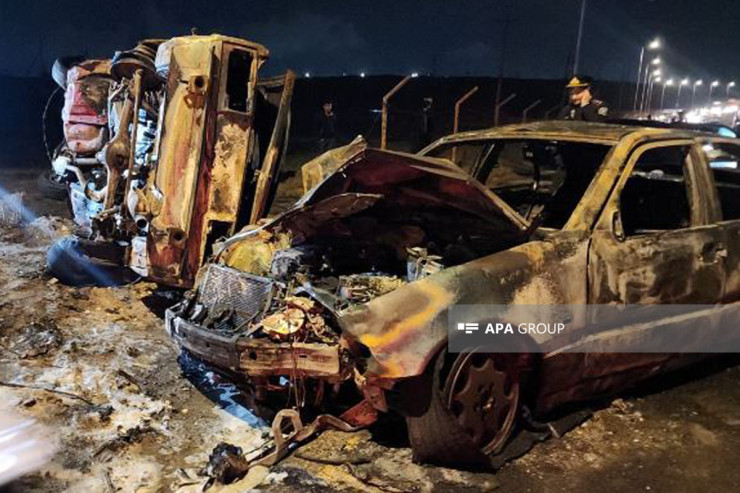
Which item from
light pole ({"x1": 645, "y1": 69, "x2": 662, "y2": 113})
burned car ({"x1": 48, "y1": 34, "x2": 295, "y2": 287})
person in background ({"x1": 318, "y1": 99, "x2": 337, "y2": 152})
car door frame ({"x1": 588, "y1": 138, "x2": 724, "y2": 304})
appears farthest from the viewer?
light pole ({"x1": 645, "y1": 69, "x2": 662, "y2": 113})

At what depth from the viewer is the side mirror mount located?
3387mm

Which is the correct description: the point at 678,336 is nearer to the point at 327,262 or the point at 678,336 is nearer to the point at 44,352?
the point at 327,262

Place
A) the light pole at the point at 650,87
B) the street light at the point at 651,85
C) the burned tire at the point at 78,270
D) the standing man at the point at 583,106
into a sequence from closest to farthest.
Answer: the burned tire at the point at 78,270 < the standing man at the point at 583,106 < the light pole at the point at 650,87 < the street light at the point at 651,85

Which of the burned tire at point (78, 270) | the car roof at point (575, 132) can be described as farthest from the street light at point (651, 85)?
the burned tire at point (78, 270)

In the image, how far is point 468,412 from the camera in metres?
3.12

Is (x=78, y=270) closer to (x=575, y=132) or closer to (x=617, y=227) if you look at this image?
(x=575, y=132)

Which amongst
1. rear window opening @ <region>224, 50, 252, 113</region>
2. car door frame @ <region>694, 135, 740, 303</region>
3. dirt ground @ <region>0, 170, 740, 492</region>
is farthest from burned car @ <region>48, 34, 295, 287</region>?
car door frame @ <region>694, 135, 740, 303</region>

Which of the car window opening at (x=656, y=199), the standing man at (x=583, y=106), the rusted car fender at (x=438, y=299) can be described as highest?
the standing man at (x=583, y=106)

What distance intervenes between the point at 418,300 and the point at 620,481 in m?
1.42

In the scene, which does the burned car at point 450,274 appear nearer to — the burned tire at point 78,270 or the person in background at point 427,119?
the burned tire at point 78,270

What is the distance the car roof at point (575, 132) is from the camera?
12.4 ft

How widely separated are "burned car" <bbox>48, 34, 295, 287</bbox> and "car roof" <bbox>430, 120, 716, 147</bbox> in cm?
194

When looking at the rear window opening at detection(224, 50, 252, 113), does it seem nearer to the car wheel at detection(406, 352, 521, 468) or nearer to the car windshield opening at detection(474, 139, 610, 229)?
the car windshield opening at detection(474, 139, 610, 229)

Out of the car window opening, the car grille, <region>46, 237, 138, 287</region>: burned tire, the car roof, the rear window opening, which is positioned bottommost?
<region>46, 237, 138, 287</region>: burned tire
